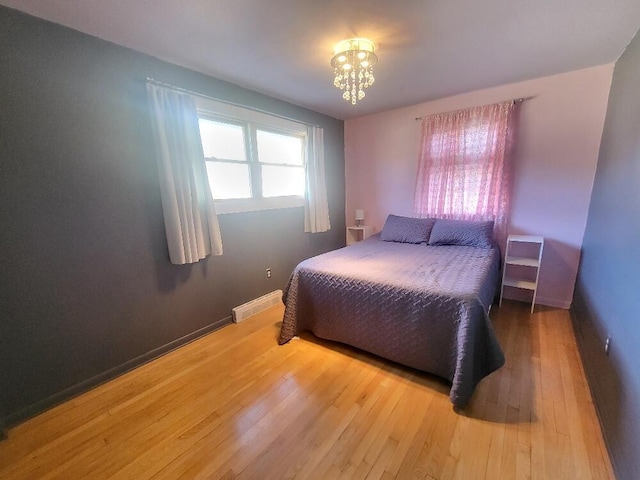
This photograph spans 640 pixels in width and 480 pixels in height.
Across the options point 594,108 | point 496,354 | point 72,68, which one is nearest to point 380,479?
point 496,354

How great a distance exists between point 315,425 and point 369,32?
232 centimetres

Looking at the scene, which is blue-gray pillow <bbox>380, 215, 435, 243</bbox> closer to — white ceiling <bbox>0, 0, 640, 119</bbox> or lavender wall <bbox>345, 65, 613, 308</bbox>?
lavender wall <bbox>345, 65, 613, 308</bbox>

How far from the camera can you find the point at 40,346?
1575mm

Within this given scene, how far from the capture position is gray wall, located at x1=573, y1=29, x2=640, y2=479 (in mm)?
1135

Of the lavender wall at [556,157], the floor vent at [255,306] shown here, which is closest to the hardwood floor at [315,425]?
the floor vent at [255,306]

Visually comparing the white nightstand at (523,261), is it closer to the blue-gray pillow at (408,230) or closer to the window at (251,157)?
the blue-gray pillow at (408,230)

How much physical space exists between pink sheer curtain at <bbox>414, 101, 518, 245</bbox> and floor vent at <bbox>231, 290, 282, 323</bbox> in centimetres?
204

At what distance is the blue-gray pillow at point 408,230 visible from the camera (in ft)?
9.87

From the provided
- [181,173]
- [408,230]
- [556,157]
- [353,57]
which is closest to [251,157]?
[181,173]

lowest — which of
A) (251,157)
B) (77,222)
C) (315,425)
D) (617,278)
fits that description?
(315,425)

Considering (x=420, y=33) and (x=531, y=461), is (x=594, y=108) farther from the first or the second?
(x=531, y=461)

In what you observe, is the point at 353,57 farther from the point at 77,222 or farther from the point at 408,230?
the point at 77,222

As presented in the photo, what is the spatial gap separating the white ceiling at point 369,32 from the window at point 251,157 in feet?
1.17

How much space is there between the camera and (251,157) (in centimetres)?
272
